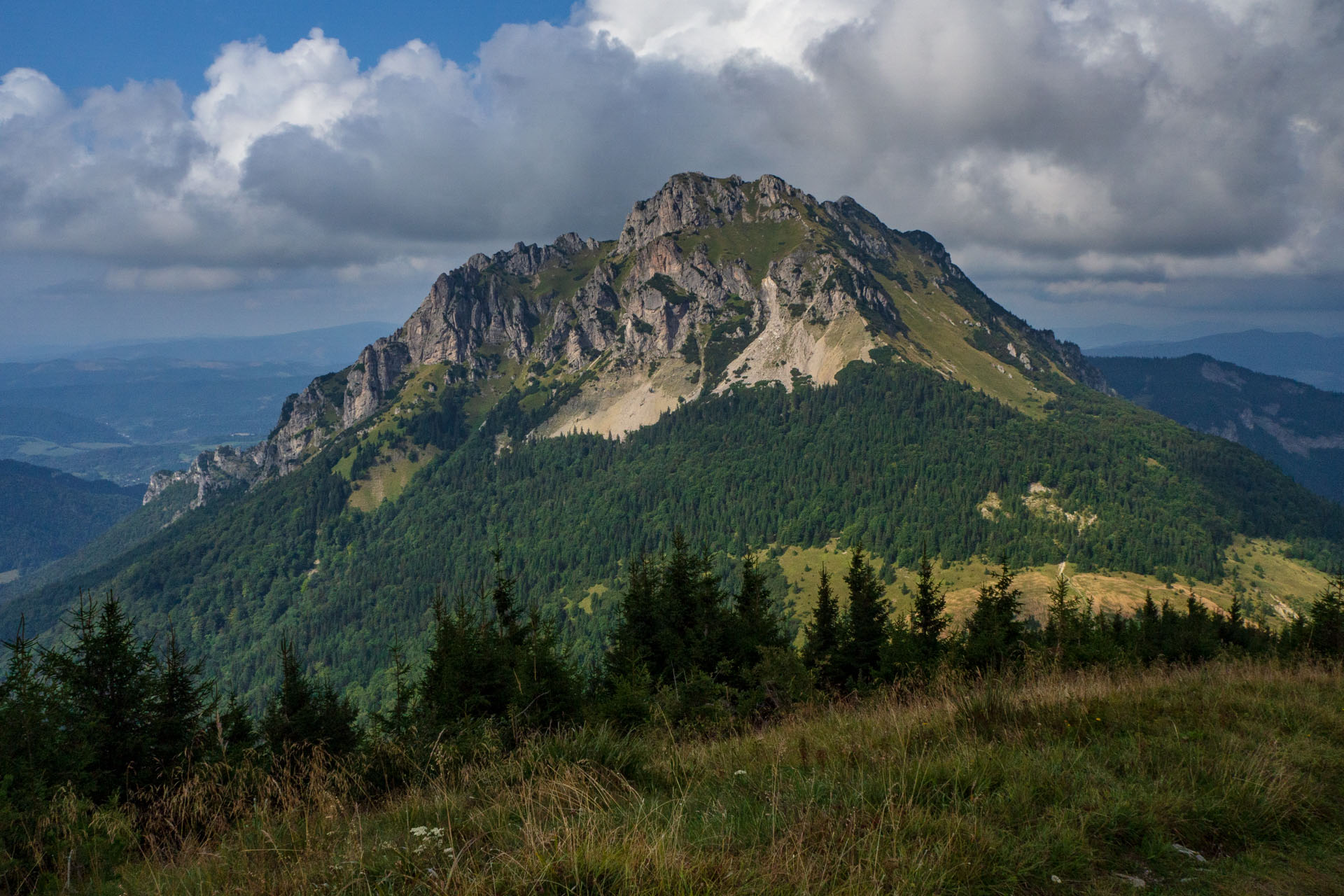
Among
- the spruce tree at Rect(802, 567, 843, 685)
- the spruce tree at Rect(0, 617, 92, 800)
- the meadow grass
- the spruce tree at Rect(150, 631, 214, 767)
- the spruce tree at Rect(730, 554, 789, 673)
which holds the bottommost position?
the spruce tree at Rect(802, 567, 843, 685)

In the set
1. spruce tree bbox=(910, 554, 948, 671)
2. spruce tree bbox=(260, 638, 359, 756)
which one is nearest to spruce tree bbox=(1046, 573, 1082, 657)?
spruce tree bbox=(910, 554, 948, 671)

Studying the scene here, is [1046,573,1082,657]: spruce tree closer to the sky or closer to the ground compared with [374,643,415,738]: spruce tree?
closer to the ground

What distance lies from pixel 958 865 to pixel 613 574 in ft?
634

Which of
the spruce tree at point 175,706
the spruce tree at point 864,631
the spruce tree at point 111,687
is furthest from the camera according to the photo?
the spruce tree at point 864,631

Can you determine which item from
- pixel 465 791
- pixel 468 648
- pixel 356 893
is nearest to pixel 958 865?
pixel 356 893

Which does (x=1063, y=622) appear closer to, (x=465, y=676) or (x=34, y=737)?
(x=465, y=676)

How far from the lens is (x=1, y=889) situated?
15.6 ft

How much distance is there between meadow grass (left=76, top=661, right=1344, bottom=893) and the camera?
3.40 metres

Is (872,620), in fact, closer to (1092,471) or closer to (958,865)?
(958,865)

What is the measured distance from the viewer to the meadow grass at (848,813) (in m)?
3.40

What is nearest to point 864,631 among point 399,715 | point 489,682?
point 489,682

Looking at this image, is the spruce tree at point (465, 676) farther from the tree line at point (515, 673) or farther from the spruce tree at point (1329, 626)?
the spruce tree at point (1329, 626)

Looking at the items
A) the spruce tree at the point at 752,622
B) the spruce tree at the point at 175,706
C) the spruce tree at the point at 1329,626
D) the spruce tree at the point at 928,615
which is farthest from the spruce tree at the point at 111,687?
the spruce tree at the point at 928,615

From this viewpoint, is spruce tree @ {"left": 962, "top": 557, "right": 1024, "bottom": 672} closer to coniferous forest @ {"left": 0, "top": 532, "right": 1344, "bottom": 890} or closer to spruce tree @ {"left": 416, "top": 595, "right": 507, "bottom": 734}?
coniferous forest @ {"left": 0, "top": 532, "right": 1344, "bottom": 890}
